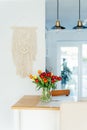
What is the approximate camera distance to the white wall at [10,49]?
13.8 feet

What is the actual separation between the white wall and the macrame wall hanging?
0.27 ft

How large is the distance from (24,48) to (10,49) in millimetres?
275

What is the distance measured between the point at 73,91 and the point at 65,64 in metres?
0.97

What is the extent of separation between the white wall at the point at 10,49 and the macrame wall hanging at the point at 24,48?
0.08 metres

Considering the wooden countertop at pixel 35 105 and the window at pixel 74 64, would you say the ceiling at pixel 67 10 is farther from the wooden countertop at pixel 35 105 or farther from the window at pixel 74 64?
the wooden countertop at pixel 35 105

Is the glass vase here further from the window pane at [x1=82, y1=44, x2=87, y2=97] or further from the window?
the window pane at [x1=82, y1=44, x2=87, y2=97]

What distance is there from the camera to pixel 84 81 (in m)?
7.61

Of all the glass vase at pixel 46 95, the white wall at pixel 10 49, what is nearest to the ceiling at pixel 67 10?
the white wall at pixel 10 49

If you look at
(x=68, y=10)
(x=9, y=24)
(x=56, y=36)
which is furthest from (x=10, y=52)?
(x=56, y=36)

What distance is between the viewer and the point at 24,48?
166 inches

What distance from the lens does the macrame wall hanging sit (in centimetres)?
420

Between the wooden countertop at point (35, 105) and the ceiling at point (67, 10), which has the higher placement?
the ceiling at point (67, 10)

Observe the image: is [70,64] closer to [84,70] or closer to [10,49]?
[84,70]

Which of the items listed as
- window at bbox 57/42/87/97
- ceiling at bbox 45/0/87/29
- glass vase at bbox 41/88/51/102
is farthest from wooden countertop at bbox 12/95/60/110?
window at bbox 57/42/87/97
